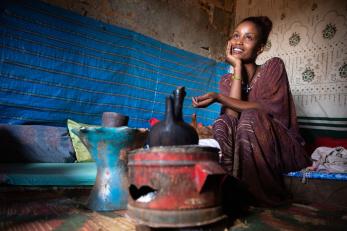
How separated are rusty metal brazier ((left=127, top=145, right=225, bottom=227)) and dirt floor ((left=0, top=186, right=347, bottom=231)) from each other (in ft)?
0.27

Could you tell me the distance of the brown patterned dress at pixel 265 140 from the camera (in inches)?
74.2

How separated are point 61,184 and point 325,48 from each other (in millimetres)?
3711

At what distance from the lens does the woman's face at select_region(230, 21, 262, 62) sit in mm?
2647

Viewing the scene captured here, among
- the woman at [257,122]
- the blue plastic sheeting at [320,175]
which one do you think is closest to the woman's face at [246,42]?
the woman at [257,122]

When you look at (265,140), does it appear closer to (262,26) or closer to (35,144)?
(262,26)

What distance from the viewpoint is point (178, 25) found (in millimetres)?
4246

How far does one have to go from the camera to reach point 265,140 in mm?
1933

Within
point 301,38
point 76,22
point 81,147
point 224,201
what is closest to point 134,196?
point 224,201

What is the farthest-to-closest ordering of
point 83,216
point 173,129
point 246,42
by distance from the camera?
Answer: point 246,42 < point 83,216 < point 173,129

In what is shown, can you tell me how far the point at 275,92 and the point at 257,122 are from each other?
0.52 meters

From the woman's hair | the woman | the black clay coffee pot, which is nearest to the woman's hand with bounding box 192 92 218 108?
the woman

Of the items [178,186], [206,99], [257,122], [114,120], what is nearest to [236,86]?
[206,99]

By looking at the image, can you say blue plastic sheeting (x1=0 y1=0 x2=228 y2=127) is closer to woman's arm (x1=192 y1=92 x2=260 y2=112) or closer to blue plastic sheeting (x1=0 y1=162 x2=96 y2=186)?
blue plastic sheeting (x1=0 y1=162 x2=96 y2=186)

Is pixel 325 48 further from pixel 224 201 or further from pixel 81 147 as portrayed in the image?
pixel 81 147
